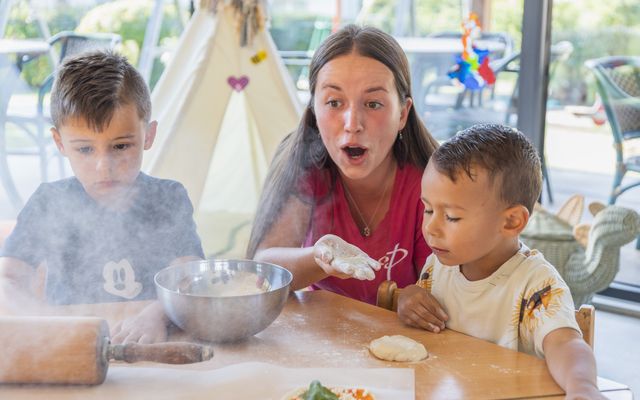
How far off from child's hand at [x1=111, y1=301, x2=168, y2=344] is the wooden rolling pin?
153mm

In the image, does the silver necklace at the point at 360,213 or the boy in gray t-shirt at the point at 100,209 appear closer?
the boy in gray t-shirt at the point at 100,209

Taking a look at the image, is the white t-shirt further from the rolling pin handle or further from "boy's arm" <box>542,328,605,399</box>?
the rolling pin handle

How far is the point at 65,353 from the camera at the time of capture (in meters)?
1.24

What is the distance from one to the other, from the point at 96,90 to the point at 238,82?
2.19 metres

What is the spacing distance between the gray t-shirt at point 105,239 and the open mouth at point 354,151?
43 centimetres

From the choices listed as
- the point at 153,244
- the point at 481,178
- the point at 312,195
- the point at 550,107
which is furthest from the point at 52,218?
the point at 550,107

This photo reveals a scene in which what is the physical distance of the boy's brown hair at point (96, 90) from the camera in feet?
5.76

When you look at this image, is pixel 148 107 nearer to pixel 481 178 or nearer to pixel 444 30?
pixel 481 178

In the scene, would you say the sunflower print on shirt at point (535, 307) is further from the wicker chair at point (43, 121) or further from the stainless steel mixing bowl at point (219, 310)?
the wicker chair at point (43, 121)

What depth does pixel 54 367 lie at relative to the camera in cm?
123

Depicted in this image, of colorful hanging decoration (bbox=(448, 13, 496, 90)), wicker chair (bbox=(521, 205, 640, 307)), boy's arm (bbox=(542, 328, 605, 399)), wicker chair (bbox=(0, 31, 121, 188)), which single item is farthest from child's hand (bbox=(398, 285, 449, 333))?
colorful hanging decoration (bbox=(448, 13, 496, 90))

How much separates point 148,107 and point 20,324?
0.76 metres

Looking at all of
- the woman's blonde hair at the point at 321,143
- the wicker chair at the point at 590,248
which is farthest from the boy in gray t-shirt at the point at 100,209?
the wicker chair at the point at 590,248

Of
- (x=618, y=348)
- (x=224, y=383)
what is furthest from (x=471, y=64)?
(x=224, y=383)
